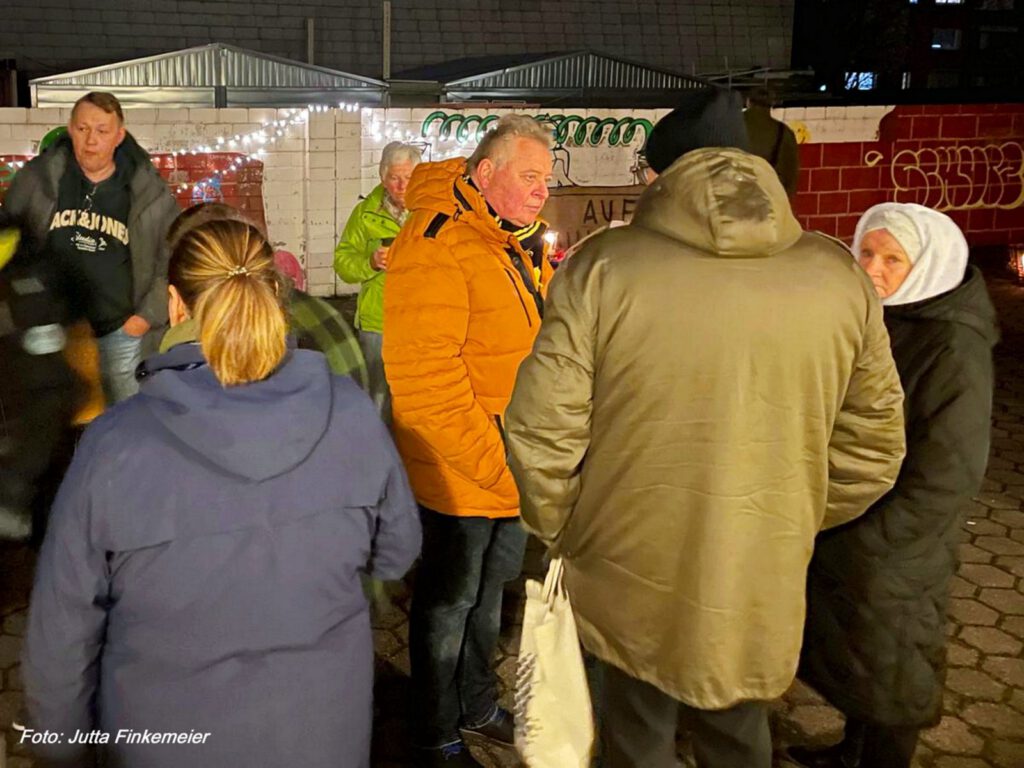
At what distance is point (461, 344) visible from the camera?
3.03 m


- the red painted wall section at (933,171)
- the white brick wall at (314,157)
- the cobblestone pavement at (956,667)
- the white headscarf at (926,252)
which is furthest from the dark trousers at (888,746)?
the red painted wall section at (933,171)

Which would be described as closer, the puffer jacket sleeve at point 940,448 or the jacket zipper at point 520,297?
the puffer jacket sleeve at point 940,448

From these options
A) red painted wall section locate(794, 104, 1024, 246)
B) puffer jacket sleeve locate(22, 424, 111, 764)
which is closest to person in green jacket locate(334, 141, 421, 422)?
puffer jacket sleeve locate(22, 424, 111, 764)

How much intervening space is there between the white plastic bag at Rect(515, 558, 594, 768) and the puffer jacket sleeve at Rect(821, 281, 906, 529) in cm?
70

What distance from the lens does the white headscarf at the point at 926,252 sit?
2.88m

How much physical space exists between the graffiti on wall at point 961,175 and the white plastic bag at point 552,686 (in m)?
10.9

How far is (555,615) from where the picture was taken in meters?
2.66

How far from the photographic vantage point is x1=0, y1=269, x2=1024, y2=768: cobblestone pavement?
12.1ft

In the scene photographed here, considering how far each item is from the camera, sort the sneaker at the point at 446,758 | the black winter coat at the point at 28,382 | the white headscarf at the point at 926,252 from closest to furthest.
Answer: the white headscarf at the point at 926,252
the sneaker at the point at 446,758
the black winter coat at the point at 28,382

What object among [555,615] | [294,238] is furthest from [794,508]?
[294,238]

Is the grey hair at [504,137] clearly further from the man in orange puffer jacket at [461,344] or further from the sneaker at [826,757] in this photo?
the sneaker at [826,757]

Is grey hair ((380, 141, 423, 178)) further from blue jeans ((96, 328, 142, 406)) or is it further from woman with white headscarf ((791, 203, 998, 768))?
woman with white headscarf ((791, 203, 998, 768))

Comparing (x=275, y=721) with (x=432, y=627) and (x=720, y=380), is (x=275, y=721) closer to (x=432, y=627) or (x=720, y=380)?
(x=720, y=380)

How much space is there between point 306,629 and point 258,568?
158 millimetres
